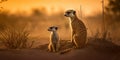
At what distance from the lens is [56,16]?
52.0 ft

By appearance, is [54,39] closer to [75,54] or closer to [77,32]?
[77,32]

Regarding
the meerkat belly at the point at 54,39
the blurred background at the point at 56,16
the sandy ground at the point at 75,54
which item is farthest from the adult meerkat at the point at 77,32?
the blurred background at the point at 56,16

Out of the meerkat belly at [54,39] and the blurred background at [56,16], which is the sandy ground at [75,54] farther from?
the blurred background at [56,16]

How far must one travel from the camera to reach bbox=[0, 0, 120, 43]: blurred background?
15.0 m

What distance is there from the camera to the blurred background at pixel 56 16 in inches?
591

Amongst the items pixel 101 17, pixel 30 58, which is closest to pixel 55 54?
pixel 30 58

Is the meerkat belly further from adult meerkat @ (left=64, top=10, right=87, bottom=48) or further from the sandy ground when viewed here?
the sandy ground

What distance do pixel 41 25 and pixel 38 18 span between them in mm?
504

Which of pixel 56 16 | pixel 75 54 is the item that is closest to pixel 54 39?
pixel 75 54

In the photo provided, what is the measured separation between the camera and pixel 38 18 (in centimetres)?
1630

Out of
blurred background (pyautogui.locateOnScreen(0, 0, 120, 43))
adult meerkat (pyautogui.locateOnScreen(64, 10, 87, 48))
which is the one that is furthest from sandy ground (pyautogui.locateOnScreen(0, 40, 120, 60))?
blurred background (pyautogui.locateOnScreen(0, 0, 120, 43))

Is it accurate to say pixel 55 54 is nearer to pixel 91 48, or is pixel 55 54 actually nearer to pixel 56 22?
pixel 91 48

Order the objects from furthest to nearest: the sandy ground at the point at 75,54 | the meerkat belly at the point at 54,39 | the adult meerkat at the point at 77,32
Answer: the meerkat belly at the point at 54,39
the adult meerkat at the point at 77,32
the sandy ground at the point at 75,54

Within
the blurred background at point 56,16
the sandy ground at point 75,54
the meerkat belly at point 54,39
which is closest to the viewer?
the sandy ground at point 75,54
